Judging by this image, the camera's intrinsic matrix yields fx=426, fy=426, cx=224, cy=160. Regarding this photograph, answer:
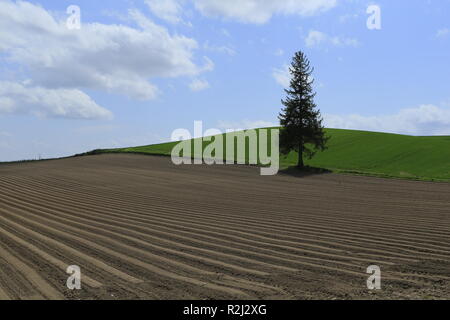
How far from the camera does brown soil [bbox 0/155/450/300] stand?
610 cm

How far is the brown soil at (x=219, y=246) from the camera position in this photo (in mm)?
6102

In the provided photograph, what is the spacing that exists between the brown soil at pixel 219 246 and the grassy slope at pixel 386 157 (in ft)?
59.7

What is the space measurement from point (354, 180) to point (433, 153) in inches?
651

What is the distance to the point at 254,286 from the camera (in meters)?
6.21

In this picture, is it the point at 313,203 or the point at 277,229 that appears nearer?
the point at 277,229

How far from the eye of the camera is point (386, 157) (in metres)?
44.5

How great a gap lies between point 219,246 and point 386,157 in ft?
129

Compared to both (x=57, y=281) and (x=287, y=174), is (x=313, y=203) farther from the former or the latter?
(x=287, y=174)

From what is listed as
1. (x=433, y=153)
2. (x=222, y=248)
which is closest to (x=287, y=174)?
(x=433, y=153)
